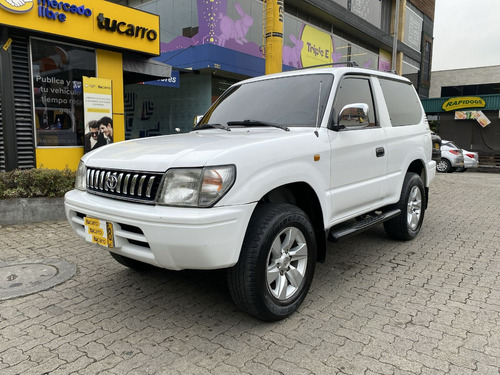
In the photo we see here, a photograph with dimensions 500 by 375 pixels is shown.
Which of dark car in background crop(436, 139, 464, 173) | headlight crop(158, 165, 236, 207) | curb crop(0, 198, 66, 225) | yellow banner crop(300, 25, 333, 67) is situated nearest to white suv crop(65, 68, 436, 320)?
headlight crop(158, 165, 236, 207)

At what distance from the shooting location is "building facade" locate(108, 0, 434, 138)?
14.0 metres

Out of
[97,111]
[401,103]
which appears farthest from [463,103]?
[97,111]

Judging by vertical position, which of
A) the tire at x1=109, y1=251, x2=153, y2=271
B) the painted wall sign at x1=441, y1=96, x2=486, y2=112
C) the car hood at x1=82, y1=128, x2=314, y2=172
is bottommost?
the tire at x1=109, y1=251, x2=153, y2=271

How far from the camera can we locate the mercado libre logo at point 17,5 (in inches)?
275

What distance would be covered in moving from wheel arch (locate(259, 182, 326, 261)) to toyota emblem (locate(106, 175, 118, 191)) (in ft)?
3.93

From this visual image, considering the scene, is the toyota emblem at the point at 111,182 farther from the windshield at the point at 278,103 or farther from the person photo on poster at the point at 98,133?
the person photo on poster at the point at 98,133

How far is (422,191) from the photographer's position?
204 inches

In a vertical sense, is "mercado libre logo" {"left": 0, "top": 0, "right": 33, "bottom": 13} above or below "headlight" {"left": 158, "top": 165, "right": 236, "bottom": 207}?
above

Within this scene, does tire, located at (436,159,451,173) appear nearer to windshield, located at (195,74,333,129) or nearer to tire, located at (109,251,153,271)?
windshield, located at (195,74,333,129)

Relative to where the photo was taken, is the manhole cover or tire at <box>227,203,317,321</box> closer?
tire at <box>227,203,317,321</box>

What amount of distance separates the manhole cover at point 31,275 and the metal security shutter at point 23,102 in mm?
4253

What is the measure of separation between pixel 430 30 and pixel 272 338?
3959 centimetres

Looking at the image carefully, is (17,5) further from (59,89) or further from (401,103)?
(401,103)

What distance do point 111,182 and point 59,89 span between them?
663cm
